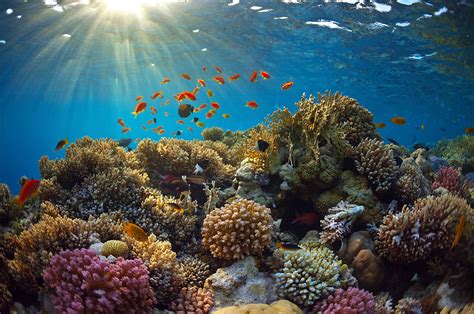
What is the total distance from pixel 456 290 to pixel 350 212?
6.11ft

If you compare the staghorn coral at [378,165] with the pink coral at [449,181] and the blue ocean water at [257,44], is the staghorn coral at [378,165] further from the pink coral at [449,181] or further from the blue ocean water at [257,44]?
the blue ocean water at [257,44]

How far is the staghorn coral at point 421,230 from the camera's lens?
15.8 ft

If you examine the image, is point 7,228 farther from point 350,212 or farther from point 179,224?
point 350,212

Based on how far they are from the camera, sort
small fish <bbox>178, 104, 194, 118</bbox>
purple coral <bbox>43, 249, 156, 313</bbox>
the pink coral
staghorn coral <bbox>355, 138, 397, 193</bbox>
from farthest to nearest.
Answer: small fish <bbox>178, 104, 194, 118</bbox>, the pink coral, staghorn coral <bbox>355, 138, 397, 193</bbox>, purple coral <bbox>43, 249, 156, 313</bbox>

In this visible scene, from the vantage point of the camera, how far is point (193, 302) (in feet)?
14.3

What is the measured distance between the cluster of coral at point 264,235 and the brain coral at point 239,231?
0.06 feet

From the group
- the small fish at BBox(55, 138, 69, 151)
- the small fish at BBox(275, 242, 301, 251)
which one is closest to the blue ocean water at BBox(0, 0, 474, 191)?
the small fish at BBox(55, 138, 69, 151)

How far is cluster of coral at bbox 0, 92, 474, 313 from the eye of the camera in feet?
13.7

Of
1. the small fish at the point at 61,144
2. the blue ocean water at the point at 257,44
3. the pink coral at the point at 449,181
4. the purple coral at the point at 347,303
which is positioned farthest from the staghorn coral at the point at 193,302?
the blue ocean water at the point at 257,44

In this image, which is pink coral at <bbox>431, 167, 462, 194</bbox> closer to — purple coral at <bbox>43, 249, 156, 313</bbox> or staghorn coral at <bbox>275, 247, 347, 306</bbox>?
staghorn coral at <bbox>275, 247, 347, 306</bbox>

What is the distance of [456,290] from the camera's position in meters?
4.62

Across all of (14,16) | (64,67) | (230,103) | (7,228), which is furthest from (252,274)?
(230,103)

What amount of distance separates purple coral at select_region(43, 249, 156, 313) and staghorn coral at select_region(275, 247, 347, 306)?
1952 millimetres

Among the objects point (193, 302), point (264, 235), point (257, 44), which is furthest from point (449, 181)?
point (257, 44)
